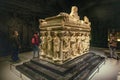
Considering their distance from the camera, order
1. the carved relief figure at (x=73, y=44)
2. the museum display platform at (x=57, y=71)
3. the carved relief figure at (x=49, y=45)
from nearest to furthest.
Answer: the museum display platform at (x=57, y=71) → the carved relief figure at (x=49, y=45) → the carved relief figure at (x=73, y=44)

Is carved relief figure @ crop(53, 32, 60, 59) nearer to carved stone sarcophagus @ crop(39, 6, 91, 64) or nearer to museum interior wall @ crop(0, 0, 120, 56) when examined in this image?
carved stone sarcophagus @ crop(39, 6, 91, 64)

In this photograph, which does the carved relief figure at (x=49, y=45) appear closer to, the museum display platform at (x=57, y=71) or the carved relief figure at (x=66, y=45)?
the museum display platform at (x=57, y=71)

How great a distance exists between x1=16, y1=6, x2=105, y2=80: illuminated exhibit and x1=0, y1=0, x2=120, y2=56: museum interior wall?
4.04 m

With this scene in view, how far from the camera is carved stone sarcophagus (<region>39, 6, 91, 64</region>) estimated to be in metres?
6.09

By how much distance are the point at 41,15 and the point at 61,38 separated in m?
7.29

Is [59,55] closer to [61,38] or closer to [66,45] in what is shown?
[66,45]

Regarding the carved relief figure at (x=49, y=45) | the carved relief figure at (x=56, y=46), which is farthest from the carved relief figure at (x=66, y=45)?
the carved relief figure at (x=49, y=45)

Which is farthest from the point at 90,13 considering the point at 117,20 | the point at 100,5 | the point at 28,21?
the point at 28,21

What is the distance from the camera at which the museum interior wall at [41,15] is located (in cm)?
980

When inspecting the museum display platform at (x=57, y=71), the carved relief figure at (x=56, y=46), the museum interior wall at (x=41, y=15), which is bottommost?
the museum display platform at (x=57, y=71)

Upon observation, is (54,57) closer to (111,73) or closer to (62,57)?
(62,57)

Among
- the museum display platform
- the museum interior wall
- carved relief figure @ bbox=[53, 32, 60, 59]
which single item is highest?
the museum interior wall

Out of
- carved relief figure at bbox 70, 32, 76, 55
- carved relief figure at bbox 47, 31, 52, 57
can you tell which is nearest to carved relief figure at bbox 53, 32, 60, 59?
carved relief figure at bbox 47, 31, 52, 57

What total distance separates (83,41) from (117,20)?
25.2 feet
